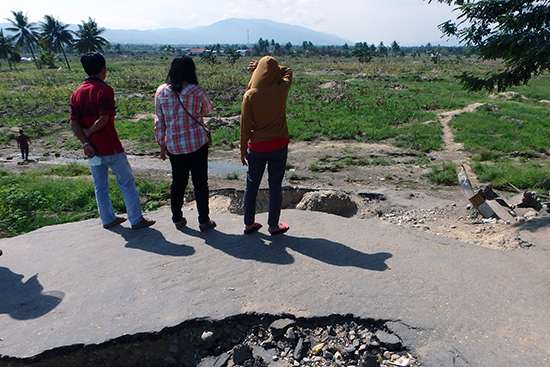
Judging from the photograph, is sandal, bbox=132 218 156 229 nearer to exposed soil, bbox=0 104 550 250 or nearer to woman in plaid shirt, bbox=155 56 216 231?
woman in plaid shirt, bbox=155 56 216 231

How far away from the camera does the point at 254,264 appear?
354cm

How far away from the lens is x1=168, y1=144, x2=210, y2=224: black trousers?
12.7 feet

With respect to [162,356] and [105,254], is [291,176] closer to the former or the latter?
[105,254]

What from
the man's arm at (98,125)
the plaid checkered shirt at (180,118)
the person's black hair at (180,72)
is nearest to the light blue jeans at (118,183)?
the man's arm at (98,125)

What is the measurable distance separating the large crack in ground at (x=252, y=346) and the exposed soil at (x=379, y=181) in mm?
2757

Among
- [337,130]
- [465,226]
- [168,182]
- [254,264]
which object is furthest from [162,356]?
[337,130]

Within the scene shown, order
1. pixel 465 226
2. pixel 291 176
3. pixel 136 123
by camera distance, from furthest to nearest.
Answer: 1. pixel 136 123
2. pixel 291 176
3. pixel 465 226

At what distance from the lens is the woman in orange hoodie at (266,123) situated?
11.6ft

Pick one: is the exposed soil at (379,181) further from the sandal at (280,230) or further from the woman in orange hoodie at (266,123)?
the woman in orange hoodie at (266,123)

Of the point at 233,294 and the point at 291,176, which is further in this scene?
the point at 291,176

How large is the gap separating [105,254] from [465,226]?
4.98 meters

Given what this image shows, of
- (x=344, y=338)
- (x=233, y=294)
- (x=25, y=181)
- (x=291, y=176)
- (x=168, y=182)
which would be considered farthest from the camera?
(x=291, y=176)

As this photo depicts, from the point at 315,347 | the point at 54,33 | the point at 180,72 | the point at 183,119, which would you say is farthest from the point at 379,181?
the point at 54,33

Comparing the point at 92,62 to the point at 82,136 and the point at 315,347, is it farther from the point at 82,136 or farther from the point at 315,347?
the point at 315,347
